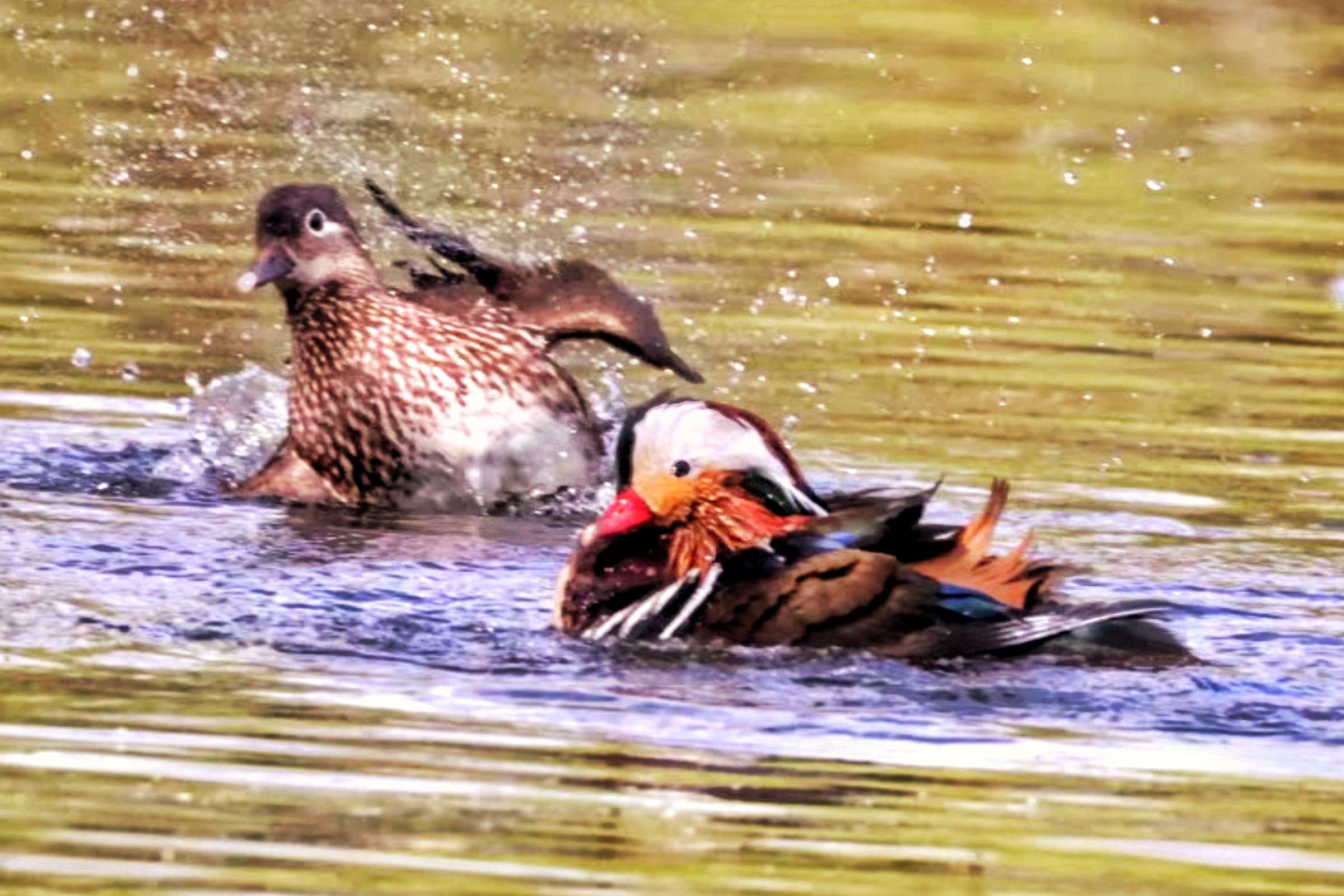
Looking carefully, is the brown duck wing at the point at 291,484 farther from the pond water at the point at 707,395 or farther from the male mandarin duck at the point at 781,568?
the male mandarin duck at the point at 781,568

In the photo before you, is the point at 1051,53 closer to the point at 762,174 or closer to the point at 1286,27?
the point at 1286,27

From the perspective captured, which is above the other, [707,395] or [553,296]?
[553,296]

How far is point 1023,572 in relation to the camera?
25.7 ft

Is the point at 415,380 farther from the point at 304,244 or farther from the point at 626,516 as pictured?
the point at 626,516

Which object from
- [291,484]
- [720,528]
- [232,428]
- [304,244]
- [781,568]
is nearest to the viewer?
[781,568]

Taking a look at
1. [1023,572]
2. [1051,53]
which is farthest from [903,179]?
[1023,572]

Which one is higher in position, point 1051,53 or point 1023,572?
point 1051,53

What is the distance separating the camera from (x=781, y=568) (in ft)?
25.6

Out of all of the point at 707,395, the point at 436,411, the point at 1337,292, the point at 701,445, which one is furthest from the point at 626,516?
the point at 1337,292

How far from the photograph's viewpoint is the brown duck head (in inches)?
408

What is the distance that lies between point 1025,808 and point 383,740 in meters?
1.18

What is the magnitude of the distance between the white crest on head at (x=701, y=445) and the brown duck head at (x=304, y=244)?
89.1 inches

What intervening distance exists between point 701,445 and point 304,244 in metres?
2.47

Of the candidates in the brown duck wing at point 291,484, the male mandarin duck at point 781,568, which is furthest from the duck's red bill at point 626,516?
the brown duck wing at point 291,484
